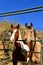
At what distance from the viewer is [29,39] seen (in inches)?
156

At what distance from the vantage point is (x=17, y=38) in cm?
424

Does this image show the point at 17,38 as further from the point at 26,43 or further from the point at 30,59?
the point at 30,59

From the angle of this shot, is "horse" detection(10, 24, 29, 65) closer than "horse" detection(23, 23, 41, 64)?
No

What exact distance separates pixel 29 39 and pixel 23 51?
237 millimetres

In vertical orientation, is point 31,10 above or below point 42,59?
above

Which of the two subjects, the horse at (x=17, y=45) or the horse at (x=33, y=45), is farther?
the horse at (x=17, y=45)

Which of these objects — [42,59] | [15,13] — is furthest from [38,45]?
[15,13]

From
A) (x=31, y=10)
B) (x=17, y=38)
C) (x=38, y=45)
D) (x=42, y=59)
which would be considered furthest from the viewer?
(x=17, y=38)

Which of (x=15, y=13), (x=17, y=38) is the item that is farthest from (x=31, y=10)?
(x=17, y=38)

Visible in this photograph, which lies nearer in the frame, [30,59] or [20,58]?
[30,59]

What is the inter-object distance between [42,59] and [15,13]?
2.44ft

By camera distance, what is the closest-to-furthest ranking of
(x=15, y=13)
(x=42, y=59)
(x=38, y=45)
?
(x=15, y=13), (x=42, y=59), (x=38, y=45)

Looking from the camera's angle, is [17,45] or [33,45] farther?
[17,45]

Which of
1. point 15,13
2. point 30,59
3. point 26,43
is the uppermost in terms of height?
point 15,13
